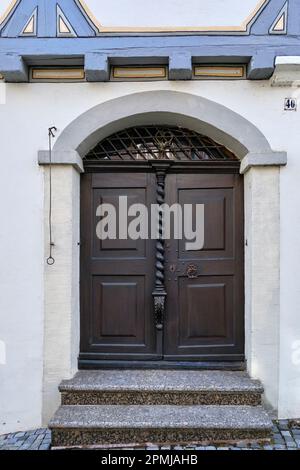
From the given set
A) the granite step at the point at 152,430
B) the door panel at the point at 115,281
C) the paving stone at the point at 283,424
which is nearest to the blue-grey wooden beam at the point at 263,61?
the door panel at the point at 115,281

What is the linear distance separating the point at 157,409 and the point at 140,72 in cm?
312

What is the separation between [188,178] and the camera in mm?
3766

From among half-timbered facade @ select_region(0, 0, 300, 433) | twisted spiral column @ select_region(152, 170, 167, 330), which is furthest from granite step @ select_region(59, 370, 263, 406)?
twisted spiral column @ select_region(152, 170, 167, 330)

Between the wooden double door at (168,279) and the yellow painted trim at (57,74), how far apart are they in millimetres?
936

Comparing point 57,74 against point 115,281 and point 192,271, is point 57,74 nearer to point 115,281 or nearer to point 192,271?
point 115,281

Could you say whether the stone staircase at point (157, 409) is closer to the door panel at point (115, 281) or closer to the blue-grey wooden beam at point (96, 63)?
the door panel at point (115, 281)

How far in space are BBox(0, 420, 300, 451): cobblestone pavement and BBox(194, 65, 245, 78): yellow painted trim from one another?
3.27 meters

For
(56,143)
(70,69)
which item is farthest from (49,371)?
(70,69)

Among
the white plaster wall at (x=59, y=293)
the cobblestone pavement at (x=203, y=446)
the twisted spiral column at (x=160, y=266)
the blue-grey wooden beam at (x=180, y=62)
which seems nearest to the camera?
the cobblestone pavement at (x=203, y=446)

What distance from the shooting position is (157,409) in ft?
10.7

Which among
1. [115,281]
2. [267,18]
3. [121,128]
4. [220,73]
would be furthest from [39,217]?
[267,18]

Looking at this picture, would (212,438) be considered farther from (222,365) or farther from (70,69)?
(70,69)

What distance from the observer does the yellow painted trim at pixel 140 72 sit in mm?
3418
